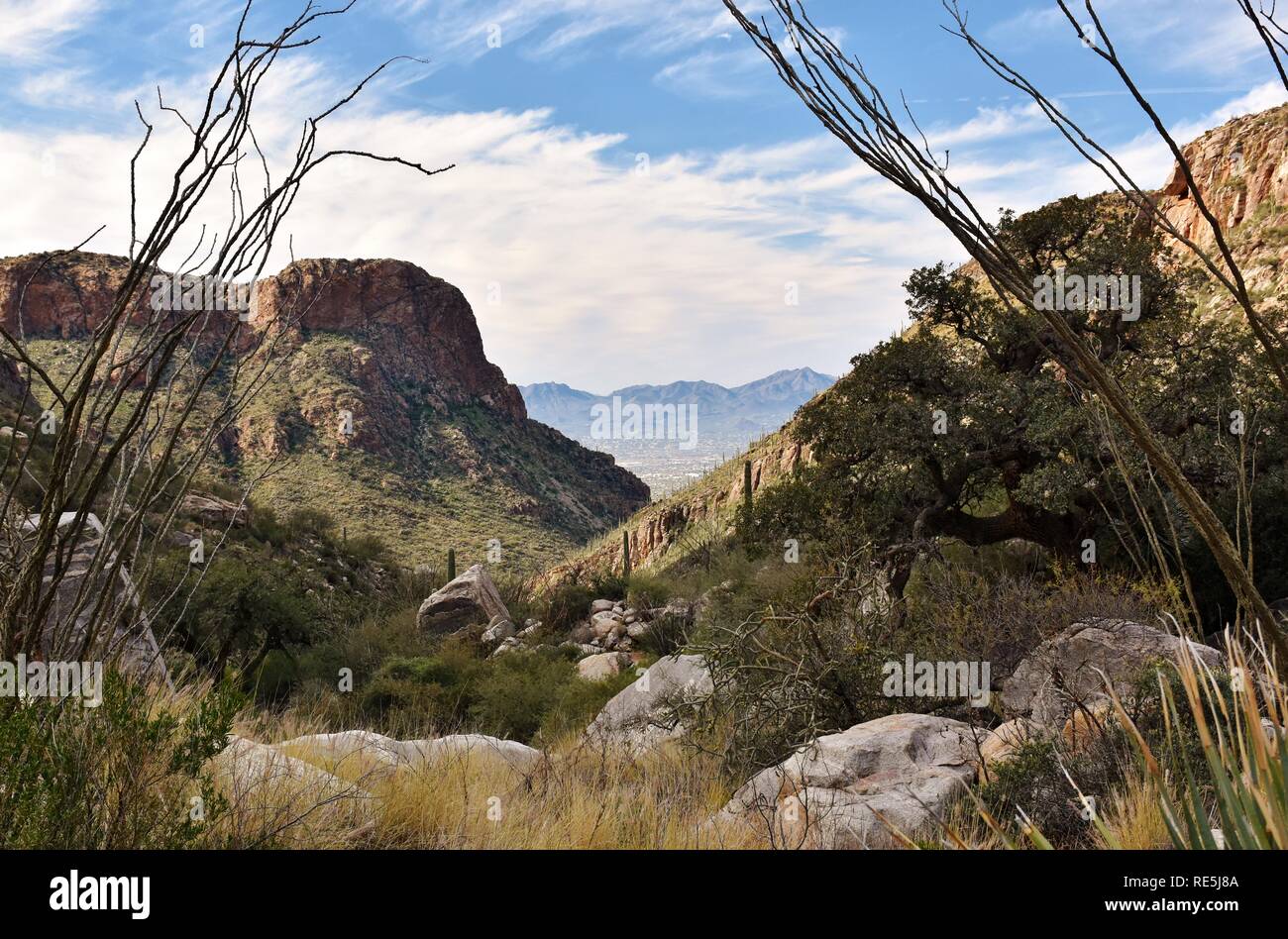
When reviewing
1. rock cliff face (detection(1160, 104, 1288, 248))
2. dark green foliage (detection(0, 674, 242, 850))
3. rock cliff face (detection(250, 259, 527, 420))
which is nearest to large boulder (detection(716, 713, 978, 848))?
dark green foliage (detection(0, 674, 242, 850))

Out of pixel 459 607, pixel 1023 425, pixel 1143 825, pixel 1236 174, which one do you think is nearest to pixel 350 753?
pixel 1143 825

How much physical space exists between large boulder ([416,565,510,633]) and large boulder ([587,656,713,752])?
7664 millimetres

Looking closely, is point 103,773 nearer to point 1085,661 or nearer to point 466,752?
point 466,752

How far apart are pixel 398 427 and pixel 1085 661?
42498 mm

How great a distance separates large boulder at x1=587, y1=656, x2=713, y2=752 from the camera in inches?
246

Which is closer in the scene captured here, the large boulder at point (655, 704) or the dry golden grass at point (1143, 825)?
the dry golden grass at point (1143, 825)

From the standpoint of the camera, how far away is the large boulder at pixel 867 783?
3693 mm

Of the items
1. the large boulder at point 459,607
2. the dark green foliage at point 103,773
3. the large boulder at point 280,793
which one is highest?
the dark green foliage at point 103,773

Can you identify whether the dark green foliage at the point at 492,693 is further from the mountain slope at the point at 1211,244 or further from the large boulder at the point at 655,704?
the mountain slope at the point at 1211,244

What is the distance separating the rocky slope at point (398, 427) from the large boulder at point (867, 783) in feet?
82.1

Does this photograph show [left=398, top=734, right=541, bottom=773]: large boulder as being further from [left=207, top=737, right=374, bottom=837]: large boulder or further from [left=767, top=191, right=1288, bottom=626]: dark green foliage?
[left=767, top=191, right=1288, bottom=626]: dark green foliage

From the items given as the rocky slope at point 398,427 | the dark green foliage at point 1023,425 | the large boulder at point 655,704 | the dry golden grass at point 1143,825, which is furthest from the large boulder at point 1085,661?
the rocky slope at point 398,427
